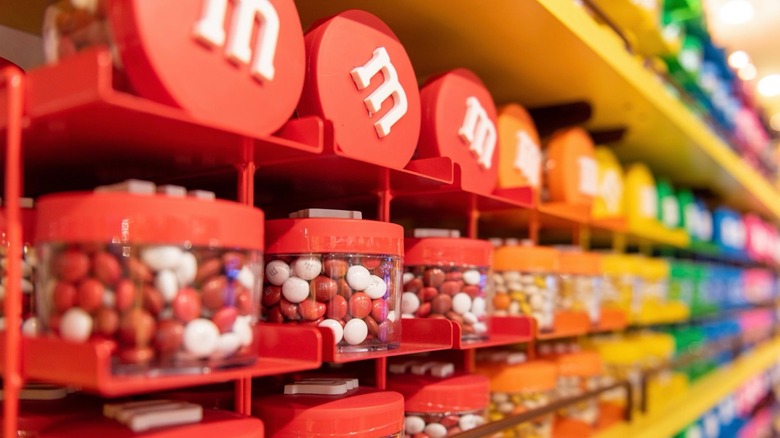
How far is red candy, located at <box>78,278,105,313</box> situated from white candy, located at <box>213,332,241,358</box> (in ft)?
0.40

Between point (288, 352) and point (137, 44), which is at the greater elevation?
point (137, 44)

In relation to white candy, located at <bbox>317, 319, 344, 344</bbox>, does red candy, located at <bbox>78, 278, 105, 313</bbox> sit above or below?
above

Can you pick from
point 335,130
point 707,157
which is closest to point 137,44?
point 335,130

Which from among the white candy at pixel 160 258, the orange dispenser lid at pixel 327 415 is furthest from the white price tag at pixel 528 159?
the white candy at pixel 160 258

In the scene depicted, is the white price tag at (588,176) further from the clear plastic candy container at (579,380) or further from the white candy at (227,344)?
the white candy at (227,344)

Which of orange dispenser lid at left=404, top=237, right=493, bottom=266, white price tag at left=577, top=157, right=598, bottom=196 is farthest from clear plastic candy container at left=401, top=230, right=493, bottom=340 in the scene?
white price tag at left=577, top=157, right=598, bottom=196

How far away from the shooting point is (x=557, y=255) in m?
1.54

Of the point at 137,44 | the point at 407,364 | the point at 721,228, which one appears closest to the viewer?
the point at 137,44

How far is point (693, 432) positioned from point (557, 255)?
1743 millimetres

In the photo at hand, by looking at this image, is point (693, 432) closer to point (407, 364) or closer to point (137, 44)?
point (407, 364)

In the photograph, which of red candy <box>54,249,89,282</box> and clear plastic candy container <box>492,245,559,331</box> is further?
clear plastic candy container <box>492,245,559,331</box>

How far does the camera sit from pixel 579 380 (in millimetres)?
1756

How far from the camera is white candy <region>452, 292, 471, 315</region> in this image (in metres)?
1.15

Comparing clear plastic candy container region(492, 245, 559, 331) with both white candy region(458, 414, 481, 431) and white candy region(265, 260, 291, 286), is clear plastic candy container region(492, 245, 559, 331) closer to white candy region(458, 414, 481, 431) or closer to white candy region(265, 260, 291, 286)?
white candy region(458, 414, 481, 431)
